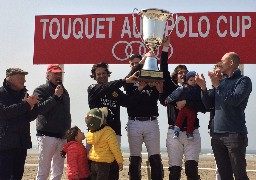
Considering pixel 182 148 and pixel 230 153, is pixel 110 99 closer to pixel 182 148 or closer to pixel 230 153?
pixel 182 148

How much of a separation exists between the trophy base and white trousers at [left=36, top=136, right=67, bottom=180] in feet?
5.65

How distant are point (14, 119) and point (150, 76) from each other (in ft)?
6.93

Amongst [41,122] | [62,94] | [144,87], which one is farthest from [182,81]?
[41,122]

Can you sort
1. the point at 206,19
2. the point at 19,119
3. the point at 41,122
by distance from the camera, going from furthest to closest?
1. the point at 206,19
2. the point at 41,122
3. the point at 19,119

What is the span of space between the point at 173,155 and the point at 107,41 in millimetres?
3460

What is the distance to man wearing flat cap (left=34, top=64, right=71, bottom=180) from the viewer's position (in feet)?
20.6

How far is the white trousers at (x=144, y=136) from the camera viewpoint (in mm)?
6102

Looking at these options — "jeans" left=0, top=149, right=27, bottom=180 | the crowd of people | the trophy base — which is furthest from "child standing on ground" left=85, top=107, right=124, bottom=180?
"jeans" left=0, top=149, right=27, bottom=180

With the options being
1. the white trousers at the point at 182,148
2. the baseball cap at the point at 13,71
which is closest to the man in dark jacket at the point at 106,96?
the white trousers at the point at 182,148

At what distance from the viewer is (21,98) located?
6.09 m

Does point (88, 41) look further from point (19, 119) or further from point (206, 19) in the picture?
point (19, 119)

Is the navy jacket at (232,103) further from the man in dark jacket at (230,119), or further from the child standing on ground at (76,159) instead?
the child standing on ground at (76,159)

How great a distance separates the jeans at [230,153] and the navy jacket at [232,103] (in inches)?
3.6

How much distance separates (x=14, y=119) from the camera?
5887 millimetres
